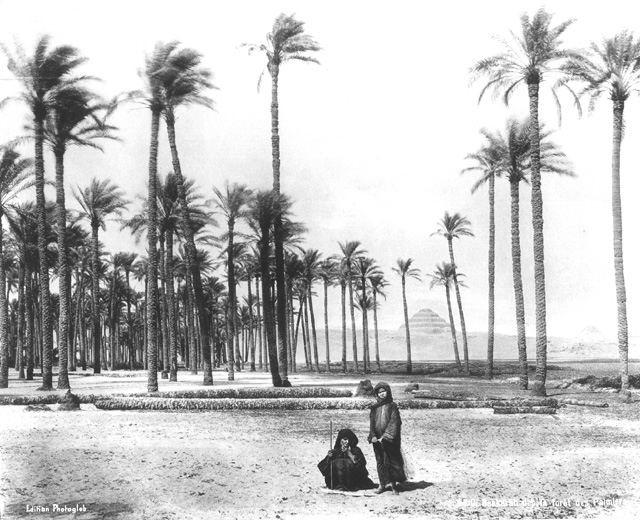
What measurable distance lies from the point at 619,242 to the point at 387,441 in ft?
64.3

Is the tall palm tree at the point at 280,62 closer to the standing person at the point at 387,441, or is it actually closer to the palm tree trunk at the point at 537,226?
the palm tree trunk at the point at 537,226

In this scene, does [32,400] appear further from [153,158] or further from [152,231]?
[153,158]

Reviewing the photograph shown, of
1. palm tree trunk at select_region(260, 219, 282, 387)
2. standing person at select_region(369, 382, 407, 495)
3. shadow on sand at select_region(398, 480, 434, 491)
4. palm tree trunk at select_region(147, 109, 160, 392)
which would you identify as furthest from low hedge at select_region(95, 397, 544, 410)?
standing person at select_region(369, 382, 407, 495)

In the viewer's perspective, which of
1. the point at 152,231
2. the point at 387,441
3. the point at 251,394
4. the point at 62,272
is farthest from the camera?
the point at 62,272

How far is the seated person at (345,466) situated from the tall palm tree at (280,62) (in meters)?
20.9

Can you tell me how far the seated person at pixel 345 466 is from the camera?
9898 millimetres

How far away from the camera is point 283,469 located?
11.5 metres

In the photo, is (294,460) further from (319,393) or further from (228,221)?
(228,221)

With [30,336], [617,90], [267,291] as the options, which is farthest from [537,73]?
[30,336]

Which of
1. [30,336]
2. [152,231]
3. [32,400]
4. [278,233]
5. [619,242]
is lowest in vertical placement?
[32,400]

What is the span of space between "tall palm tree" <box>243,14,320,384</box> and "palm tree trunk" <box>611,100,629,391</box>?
1309 centimetres

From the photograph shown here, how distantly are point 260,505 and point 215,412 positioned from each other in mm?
11554

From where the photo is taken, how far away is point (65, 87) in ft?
85.1

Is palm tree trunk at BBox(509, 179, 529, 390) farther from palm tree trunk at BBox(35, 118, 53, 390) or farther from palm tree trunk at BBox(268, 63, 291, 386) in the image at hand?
palm tree trunk at BBox(35, 118, 53, 390)
